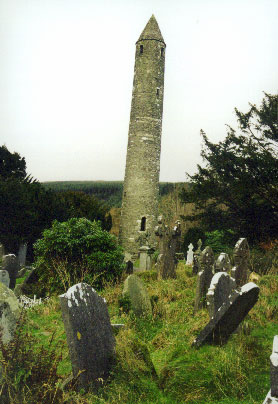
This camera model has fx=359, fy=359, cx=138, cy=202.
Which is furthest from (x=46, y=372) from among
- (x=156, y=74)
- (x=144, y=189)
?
(x=156, y=74)

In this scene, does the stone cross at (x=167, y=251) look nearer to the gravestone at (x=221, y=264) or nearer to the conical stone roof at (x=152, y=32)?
the gravestone at (x=221, y=264)

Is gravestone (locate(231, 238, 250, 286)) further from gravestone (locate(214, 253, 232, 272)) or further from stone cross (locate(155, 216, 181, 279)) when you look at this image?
stone cross (locate(155, 216, 181, 279))

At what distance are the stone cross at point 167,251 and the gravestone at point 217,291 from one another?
5248 millimetres

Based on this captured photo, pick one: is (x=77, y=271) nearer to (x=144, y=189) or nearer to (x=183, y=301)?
(x=183, y=301)

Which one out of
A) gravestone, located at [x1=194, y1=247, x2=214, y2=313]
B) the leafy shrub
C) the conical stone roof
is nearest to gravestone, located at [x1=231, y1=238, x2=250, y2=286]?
gravestone, located at [x1=194, y1=247, x2=214, y2=313]

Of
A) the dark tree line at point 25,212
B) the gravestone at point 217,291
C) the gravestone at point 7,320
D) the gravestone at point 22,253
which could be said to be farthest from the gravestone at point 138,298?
the gravestone at point 22,253

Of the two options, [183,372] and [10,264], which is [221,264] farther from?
[10,264]

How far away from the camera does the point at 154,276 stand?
401 inches

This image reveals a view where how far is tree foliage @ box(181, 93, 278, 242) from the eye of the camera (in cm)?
1411

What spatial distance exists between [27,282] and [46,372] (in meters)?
7.10

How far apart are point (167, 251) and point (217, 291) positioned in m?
5.94

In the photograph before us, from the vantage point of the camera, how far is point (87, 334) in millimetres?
3543

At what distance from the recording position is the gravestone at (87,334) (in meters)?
3.42

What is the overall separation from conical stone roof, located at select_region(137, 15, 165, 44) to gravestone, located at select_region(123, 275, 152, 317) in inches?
764
